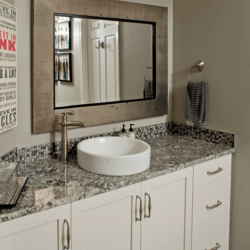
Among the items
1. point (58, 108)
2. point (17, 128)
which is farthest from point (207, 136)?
point (17, 128)

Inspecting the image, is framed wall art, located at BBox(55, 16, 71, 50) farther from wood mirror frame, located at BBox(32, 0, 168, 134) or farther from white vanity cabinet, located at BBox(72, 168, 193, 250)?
white vanity cabinet, located at BBox(72, 168, 193, 250)

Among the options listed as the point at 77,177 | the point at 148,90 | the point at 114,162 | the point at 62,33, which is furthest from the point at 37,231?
the point at 148,90

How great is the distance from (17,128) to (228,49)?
149 cm

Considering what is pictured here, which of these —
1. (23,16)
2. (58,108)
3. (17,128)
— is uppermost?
(23,16)

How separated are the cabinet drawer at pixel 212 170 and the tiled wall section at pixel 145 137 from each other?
6.0 inches

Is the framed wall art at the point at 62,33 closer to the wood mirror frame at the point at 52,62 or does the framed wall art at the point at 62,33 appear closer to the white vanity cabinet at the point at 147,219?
the wood mirror frame at the point at 52,62

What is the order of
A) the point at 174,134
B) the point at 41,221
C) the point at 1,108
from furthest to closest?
1. the point at 174,134
2. the point at 1,108
3. the point at 41,221

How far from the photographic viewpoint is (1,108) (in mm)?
1511

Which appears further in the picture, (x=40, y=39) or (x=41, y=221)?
(x=40, y=39)

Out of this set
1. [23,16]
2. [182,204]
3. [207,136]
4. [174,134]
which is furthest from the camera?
[174,134]

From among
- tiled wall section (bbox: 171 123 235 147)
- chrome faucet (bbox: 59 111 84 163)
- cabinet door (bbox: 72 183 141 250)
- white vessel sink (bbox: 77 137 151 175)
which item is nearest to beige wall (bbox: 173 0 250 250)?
tiled wall section (bbox: 171 123 235 147)

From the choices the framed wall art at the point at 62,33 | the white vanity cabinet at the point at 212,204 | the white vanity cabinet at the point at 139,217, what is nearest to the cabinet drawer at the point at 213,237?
the white vanity cabinet at the point at 212,204

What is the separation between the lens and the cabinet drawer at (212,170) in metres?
1.89

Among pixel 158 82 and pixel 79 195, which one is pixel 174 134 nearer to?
pixel 158 82
